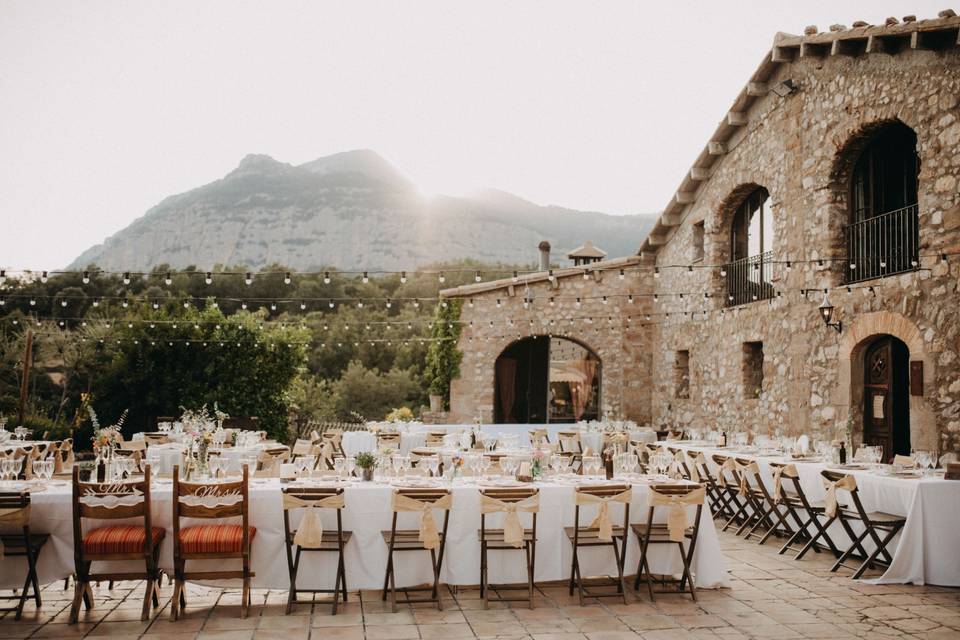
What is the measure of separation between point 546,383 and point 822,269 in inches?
300

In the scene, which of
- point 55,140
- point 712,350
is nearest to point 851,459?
point 712,350

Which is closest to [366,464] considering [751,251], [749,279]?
[749,279]

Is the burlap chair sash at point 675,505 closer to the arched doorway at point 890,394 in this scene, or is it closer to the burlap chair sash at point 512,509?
the burlap chair sash at point 512,509

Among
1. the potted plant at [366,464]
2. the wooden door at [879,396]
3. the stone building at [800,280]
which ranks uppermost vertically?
the stone building at [800,280]

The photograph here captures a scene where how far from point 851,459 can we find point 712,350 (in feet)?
17.7

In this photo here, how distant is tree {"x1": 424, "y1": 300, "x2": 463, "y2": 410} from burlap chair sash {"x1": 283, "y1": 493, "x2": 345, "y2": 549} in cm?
1025

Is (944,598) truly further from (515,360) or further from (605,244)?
(605,244)

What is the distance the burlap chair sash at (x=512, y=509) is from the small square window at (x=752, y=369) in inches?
298

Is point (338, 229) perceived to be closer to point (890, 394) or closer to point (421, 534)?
point (890, 394)

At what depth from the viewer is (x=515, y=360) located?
51.9 feet

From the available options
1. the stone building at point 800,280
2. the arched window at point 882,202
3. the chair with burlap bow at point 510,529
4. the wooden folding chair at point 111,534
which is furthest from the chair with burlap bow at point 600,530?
the arched window at point 882,202

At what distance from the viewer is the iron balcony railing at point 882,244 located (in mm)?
8617

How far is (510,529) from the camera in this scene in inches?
191

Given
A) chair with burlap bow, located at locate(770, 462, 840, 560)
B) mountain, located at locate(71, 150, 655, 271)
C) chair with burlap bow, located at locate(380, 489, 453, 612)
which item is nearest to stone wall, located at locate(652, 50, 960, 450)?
chair with burlap bow, located at locate(770, 462, 840, 560)
